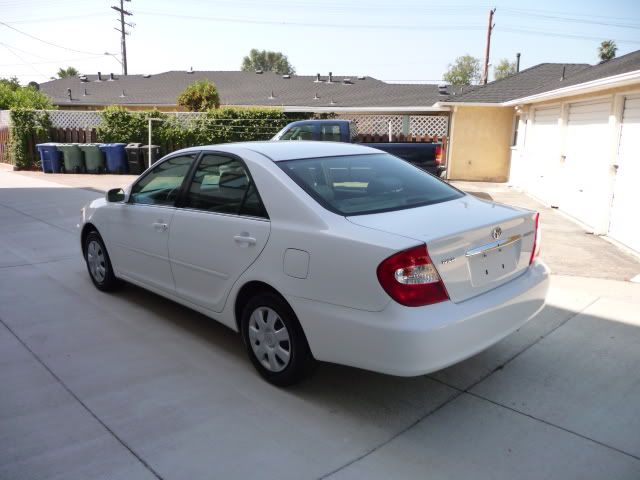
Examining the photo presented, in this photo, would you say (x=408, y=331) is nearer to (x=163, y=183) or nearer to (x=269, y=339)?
(x=269, y=339)

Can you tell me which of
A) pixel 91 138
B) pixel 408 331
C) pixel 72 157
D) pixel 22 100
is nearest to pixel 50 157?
pixel 72 157

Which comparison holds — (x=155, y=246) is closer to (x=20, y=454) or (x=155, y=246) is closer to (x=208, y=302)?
(x=208, y=302)

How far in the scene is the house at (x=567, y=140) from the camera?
8.07 m

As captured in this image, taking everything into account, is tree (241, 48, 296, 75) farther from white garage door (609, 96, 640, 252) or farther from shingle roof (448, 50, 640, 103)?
white garage door (609, 96, 640, 252)

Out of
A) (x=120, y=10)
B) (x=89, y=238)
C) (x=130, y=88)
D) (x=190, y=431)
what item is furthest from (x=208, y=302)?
(x=120, y=10)

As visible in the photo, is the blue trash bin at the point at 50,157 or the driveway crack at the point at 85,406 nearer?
the driveway crack at the point at 85,406

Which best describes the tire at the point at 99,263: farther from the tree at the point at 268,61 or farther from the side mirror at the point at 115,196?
the tree at the point at 268,61

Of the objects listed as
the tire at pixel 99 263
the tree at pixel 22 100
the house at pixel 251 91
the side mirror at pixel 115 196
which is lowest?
the tire at pixel 99 263

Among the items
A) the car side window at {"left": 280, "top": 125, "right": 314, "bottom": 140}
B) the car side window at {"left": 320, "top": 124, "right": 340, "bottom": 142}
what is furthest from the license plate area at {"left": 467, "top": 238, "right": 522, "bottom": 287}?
the car side window at {"left": 320, "top": 124, "right": 340, "bottom": 142}

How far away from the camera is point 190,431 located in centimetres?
308

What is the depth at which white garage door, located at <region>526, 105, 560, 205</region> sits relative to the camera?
39.1 feet

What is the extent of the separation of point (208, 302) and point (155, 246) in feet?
2.71

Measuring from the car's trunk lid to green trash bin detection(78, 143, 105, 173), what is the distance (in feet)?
53.3

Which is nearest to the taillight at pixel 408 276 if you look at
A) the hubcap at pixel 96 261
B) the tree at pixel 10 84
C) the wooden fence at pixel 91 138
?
the hubcap at pixel 96 261
